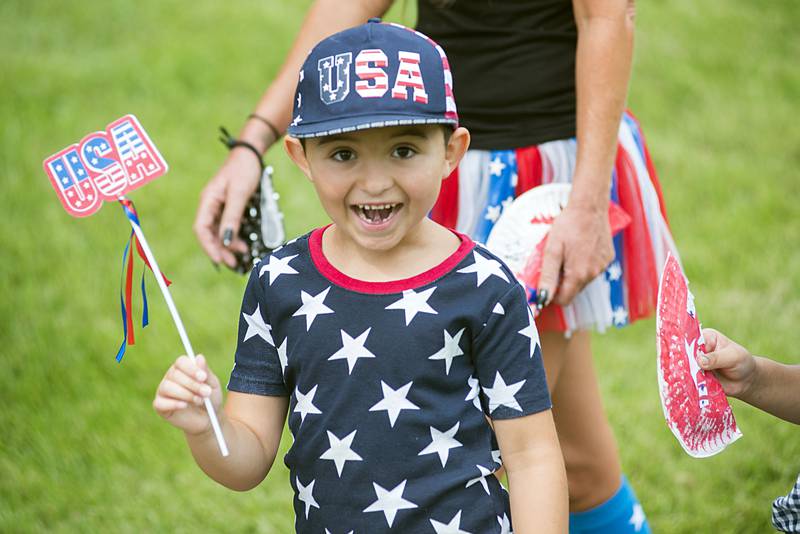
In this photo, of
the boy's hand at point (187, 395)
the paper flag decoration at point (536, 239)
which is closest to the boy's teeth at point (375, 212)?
the boy's hand at point (187, 395)

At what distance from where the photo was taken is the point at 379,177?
60.5 inches

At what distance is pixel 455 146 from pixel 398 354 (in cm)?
34

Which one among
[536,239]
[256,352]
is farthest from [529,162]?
[256,352]

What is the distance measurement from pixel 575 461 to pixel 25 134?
151 inches

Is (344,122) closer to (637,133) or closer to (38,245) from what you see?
(637,133)

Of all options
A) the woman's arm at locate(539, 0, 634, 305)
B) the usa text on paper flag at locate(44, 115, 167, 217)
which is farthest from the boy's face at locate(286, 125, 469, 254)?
the woman's arm at locate(539, 0, 634, 305)

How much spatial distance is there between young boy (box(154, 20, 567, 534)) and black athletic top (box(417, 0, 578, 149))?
576 millimetres

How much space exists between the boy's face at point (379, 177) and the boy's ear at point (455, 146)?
30 millimetres

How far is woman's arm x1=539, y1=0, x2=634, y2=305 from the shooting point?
2.01 metres

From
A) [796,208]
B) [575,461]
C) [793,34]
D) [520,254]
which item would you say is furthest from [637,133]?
[793,34]

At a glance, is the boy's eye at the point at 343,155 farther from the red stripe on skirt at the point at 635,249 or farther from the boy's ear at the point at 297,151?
the red stripe on skirt at the point at 635,249

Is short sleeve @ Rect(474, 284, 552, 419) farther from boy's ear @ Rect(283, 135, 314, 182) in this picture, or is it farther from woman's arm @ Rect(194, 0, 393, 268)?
woman's arm @ Rect(194, 0, 393, 268)

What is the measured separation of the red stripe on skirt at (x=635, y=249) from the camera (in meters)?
2.29

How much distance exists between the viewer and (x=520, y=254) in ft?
6.85
